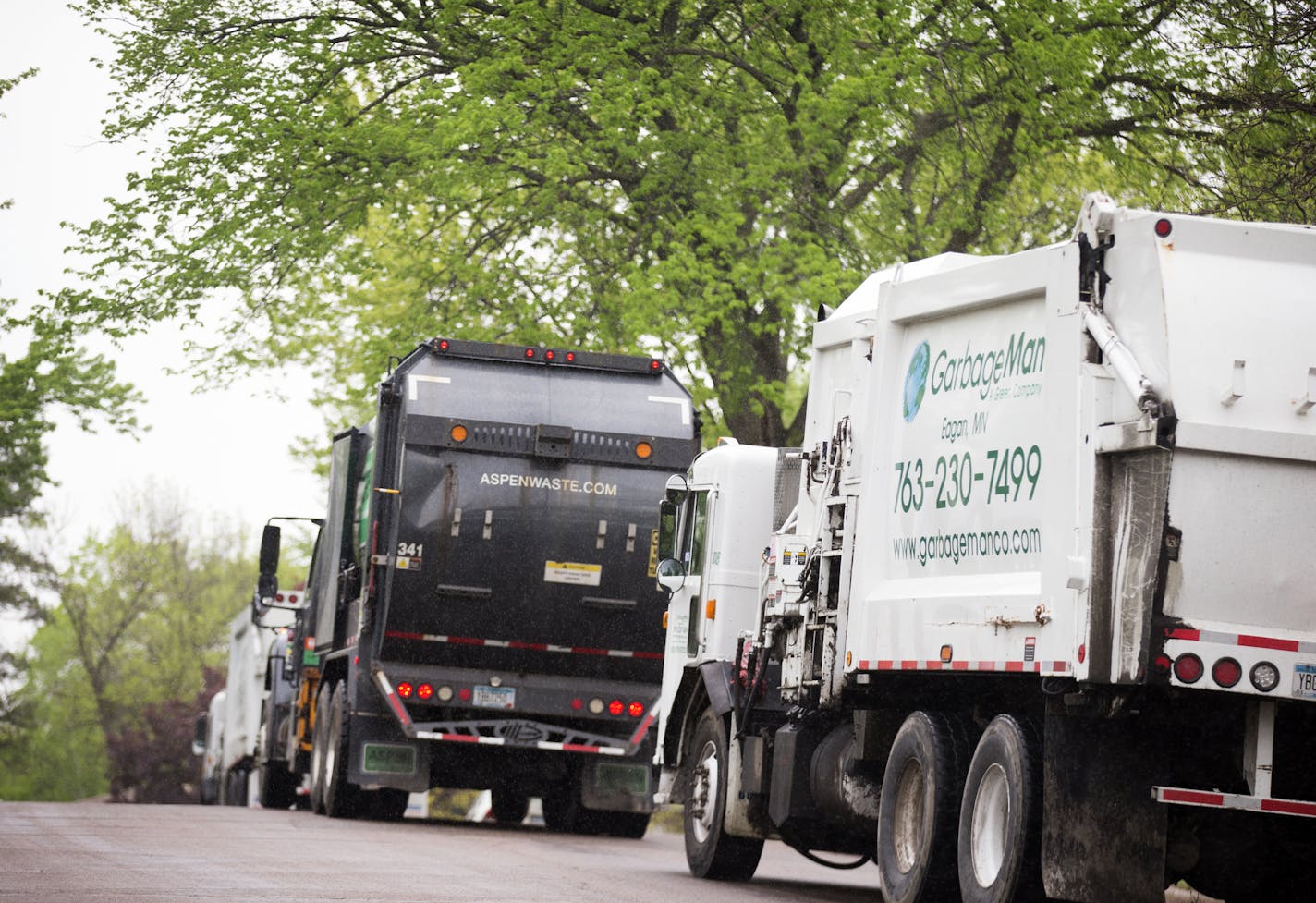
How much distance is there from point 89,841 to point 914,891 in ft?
21.0

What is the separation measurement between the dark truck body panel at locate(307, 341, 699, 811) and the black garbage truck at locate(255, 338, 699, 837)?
2cm

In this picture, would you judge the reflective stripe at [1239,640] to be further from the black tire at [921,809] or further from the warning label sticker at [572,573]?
the warning label sticker at [572,573]

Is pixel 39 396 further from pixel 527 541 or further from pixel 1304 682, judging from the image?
pixel 1304 682

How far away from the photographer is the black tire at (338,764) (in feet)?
59.8

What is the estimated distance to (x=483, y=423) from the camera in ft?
58.1

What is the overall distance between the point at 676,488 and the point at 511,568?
284 centimetres

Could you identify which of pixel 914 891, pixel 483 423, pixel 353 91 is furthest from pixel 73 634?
pixel 914 891

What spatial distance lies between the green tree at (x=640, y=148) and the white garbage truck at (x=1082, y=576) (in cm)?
1074

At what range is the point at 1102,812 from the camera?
9445mm

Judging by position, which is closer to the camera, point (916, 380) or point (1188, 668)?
point (1188, 668)

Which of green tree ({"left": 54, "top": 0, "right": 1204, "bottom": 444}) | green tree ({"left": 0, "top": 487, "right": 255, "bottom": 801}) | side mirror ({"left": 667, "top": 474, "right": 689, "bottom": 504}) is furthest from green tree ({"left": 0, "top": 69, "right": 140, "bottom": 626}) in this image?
green tree ({"left": 0, "top": 487, "right": 255, "bottom": 801})

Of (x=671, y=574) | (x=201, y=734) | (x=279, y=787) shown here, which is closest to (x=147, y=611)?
(x=201, y=734)

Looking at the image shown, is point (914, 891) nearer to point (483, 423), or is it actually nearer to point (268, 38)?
point (483, 423)

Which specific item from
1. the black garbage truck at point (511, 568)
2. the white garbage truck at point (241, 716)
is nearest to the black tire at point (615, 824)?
the black garbage truck at point (511, 568)
